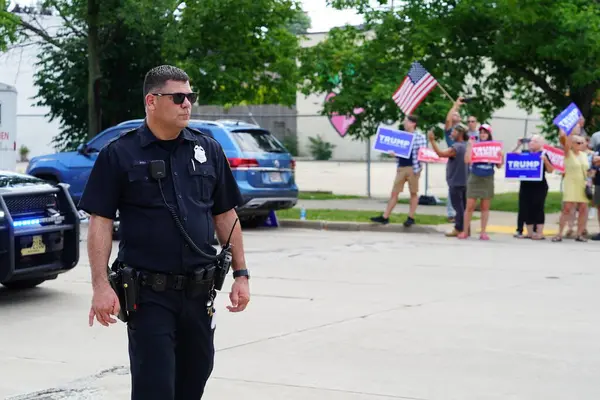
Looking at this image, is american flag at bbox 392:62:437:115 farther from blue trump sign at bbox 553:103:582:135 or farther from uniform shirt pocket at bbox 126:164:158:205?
uniform shirt pocket at bbox 126:164:158:205

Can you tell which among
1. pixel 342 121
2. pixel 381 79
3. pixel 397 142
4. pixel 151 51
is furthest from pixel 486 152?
pixel 151 51

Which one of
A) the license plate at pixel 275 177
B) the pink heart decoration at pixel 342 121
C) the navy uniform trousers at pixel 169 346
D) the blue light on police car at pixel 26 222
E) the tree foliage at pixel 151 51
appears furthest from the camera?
the pink heart decoration at pixel 342 121

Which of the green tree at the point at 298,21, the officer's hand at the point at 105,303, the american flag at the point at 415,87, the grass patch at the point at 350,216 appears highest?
the green tree at the point at 298,21

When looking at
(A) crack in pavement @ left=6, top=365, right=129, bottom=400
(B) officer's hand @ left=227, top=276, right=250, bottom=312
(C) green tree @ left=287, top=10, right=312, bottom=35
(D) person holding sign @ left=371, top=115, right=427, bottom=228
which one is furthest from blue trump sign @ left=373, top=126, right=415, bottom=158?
(B) officer's hand @ left=227, top=276, right=250, bottom=312

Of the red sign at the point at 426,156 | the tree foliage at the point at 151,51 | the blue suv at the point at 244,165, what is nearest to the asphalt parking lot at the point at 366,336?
the blue suv at the point at 244,165

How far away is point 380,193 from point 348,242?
1355cm

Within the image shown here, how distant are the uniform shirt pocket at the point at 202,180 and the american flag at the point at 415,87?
15829 millimetres

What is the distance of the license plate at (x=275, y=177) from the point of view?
1778 centimetres

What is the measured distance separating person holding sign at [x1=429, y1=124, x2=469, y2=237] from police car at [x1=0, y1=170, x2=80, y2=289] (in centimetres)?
806

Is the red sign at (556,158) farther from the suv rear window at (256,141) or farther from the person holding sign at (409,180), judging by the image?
the suv rear window at (256,141)

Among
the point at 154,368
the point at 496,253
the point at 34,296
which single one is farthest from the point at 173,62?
the point at 154,368

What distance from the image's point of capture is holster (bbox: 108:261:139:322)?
4.62m

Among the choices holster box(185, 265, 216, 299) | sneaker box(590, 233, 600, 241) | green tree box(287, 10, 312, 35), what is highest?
green tree box(287, 10, 312, 35)

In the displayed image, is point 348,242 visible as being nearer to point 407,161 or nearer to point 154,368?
point 407,161
